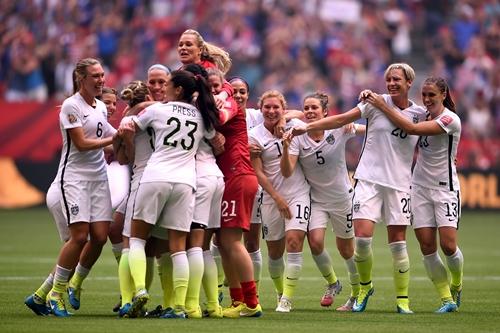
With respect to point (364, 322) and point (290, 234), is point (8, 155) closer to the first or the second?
point (290, 234)

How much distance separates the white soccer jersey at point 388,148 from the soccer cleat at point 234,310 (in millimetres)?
2055

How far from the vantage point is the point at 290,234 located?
12867 mm

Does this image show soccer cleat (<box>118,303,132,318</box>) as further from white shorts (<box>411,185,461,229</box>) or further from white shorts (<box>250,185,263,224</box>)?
white shorts (<box>411,185,461,229</box>)

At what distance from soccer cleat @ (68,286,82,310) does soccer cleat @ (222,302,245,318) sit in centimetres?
160

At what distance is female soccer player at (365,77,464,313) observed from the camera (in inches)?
487

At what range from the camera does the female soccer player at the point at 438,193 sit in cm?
1237

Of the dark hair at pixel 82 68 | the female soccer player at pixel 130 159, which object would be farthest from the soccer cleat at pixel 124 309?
the dark hair at pixel 82 68

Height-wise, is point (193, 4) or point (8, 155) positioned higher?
point (193, 4)

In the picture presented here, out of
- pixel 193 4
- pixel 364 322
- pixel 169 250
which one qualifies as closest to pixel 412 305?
pixel 364 322

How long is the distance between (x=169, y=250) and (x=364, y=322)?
204cm

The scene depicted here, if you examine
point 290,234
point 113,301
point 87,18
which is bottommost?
point 113,301

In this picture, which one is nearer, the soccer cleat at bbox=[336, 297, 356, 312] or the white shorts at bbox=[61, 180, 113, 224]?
the white shorts at bbox=[61, 180, 113, 224]

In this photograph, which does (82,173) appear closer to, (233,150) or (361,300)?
(233,150)

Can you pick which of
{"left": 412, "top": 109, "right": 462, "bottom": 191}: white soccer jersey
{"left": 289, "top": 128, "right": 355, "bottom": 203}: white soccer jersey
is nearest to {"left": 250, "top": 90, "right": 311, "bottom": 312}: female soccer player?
{"left": 289, "top": 128, "right": 355, "bottom": 203}: white soccer jersey
